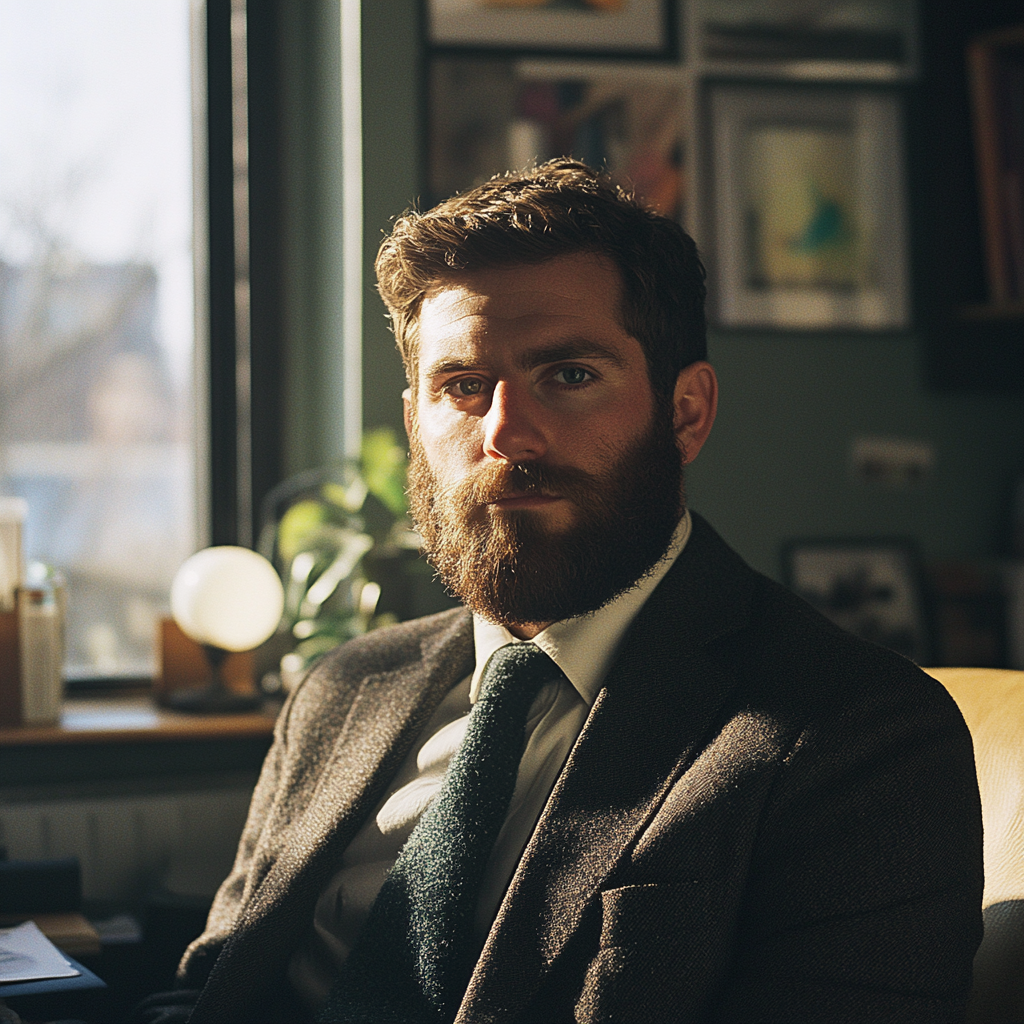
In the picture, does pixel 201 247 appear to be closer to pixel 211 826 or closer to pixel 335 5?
pixel 335 5

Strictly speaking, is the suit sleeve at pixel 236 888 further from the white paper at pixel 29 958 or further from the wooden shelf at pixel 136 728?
the wooden shelf at pixel 136 728

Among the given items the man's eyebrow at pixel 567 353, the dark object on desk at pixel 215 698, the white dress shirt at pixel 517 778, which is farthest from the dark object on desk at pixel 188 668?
the man's eyebrow at pixel 567 353

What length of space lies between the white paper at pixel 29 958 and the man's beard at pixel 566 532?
1.88ft

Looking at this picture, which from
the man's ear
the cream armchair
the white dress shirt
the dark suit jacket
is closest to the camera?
the dark suit jacket

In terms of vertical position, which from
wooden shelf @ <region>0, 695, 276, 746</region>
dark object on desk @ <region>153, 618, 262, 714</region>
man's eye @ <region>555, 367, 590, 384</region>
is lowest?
wooden shelf @ <region>0, 695, 276, 746</region>

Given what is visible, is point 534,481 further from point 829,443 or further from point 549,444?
point 829,443

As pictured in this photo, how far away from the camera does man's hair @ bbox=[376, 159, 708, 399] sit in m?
1.19

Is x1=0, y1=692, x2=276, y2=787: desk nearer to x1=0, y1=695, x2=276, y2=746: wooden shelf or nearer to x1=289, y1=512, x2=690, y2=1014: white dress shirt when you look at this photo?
x1=0, y1=695, x2=276, y2=746: wooden shelf

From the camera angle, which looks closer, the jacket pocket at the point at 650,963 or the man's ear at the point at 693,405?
the jacket pocket at the point at 650,963

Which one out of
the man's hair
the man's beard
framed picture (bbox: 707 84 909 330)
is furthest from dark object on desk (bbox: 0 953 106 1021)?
framed picture (bbox: 707 84 909 330)

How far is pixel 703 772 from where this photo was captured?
101 centimetres

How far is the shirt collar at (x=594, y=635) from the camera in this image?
117cm

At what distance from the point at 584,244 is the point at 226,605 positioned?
1.29 m

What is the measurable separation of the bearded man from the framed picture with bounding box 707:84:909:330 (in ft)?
4.15
